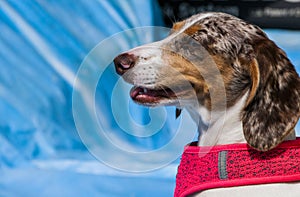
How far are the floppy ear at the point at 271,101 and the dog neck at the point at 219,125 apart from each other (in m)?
0.06

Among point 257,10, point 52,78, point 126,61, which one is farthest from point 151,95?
point 257,10

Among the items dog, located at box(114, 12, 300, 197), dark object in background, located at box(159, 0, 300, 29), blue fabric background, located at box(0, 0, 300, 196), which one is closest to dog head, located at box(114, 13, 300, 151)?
dog, located at box(114, 12, 300, 197)

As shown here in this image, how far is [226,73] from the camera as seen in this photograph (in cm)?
183

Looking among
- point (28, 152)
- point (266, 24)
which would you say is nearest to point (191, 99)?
point (28, 152)

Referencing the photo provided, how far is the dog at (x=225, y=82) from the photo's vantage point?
1.74 m

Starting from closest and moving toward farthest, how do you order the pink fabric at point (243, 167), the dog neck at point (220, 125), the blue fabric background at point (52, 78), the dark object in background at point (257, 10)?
the pink fabric at point (243, 167)
the dog neck at point (220, 125)
the blue fabric background at point (52, 78)
the dark object in background at point (257, 10)

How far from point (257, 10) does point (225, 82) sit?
1.84 meters

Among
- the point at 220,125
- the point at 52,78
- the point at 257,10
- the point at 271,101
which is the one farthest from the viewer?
the point at 257,10

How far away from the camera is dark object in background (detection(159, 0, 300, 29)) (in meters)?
3.54

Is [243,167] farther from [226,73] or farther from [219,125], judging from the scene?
[226,73]

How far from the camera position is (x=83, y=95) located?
10.4ft

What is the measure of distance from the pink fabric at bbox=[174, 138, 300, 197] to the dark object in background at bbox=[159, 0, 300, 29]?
5.85 feet

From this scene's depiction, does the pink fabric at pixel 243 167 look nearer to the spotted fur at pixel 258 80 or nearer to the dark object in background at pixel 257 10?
the spotted fur at pixel 258 80

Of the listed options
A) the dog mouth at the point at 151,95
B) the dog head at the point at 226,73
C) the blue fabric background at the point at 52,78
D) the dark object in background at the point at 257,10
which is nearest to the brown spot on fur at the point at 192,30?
the dog head at the point at 226,73
